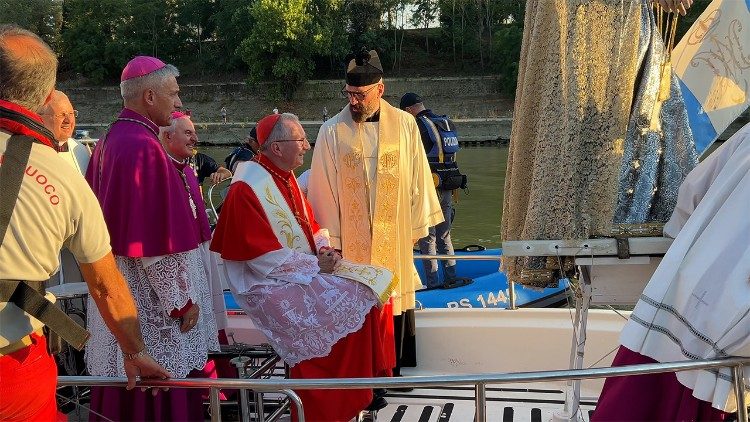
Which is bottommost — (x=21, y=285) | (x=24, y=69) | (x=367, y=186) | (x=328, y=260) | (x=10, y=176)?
(x=328, y=260)

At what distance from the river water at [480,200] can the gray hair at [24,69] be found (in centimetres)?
1180

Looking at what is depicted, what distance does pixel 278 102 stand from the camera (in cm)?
5166

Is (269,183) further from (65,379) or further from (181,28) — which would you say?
(181,28)

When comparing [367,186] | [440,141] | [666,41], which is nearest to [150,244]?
[367,186]

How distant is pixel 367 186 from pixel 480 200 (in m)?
16.9

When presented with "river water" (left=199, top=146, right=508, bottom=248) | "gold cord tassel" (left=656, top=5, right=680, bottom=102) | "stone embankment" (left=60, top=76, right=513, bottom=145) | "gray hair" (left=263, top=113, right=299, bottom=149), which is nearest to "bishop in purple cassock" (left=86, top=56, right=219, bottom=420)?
"gray hair" (left=263, top=113, right=299, bottom=149)

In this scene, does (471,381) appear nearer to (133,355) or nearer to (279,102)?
(133,355)

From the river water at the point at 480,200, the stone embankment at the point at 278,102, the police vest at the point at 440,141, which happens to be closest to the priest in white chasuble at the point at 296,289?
the police vest at the point at 440,141

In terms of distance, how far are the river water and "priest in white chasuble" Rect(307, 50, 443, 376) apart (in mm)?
8865

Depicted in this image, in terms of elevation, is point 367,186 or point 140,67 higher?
point 140,67

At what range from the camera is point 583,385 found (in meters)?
4.41

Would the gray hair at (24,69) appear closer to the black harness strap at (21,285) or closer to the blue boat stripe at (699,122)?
the black harness strap at (21,285)

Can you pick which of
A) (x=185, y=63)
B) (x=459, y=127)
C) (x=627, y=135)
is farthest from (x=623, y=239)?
(x=185, y=63)

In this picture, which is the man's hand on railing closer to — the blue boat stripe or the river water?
the blue boat stripe
